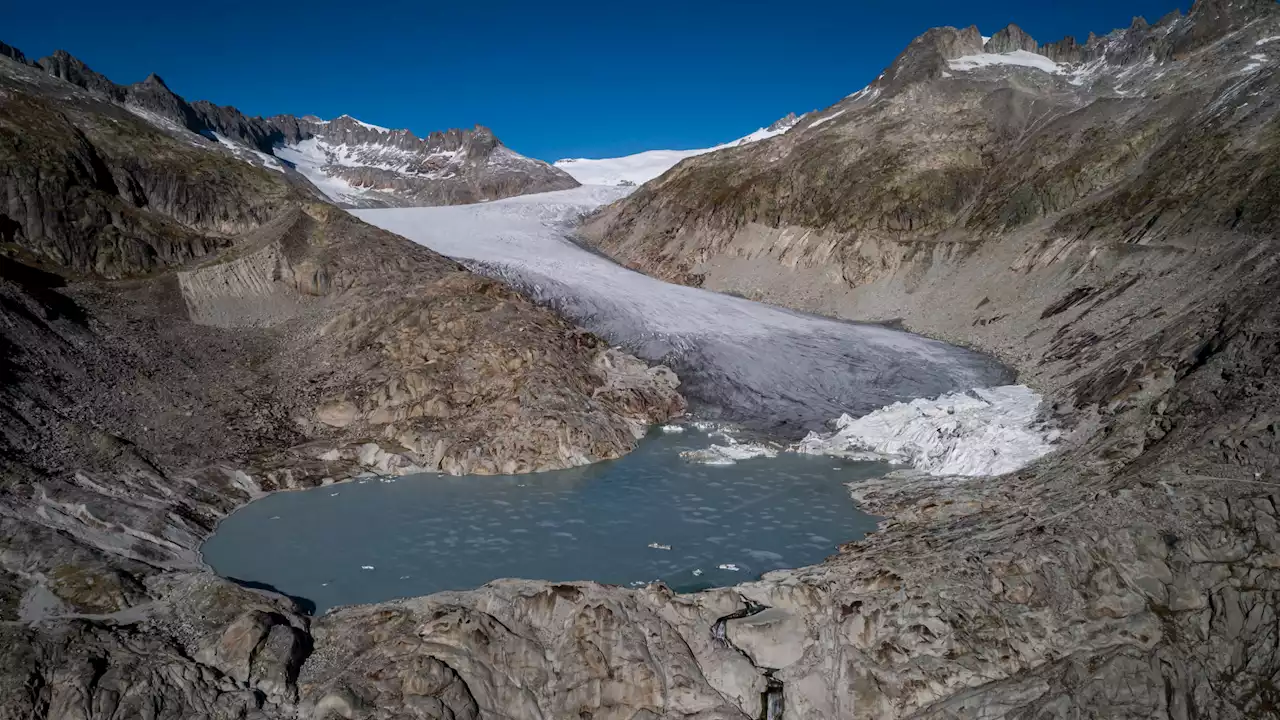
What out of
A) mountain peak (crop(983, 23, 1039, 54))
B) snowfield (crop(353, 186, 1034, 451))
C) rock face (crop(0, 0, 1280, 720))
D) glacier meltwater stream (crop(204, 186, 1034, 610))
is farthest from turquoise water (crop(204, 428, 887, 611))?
mountain peak (crop(983, 23, 1039, 54))

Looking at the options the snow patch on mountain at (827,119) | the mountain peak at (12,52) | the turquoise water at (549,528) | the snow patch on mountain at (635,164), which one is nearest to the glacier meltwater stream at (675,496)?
the turquoise water at (549,528)

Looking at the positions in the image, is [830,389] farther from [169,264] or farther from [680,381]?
[169,264]

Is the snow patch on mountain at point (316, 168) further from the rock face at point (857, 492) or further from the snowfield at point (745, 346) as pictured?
the rock face at point (857, 492)

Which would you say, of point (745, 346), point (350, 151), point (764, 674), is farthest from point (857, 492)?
point (350, 151)

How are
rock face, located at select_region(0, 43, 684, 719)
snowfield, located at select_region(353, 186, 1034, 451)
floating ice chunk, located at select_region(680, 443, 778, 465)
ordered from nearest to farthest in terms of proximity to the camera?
rock face, located at select_region(0, 43, 684, 719) < floating ice chunk, located at select_region(680, 443, 778, 465) < snowfield, located at select_region(353, 186, 1034, 451)

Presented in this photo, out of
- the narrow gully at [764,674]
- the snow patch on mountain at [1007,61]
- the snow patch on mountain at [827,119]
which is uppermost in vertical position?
the snow patch on mountain at [1007,61]

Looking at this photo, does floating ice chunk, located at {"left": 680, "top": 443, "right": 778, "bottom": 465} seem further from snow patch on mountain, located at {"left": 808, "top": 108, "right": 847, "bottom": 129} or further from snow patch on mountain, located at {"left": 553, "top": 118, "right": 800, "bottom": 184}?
snow patch on mountain, located at {"left": 553, "top": 118, "right": 800, "bottom": 184}

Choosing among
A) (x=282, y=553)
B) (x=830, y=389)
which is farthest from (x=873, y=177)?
(x=282, y=553)
